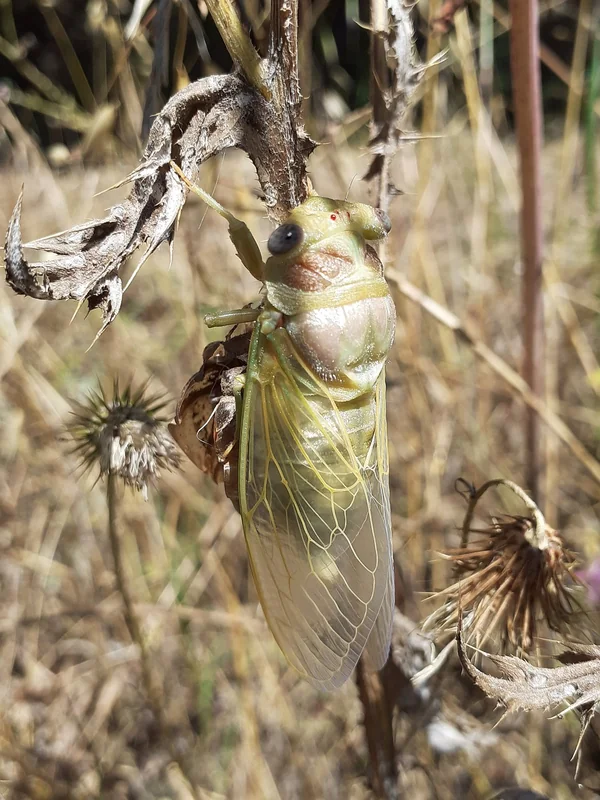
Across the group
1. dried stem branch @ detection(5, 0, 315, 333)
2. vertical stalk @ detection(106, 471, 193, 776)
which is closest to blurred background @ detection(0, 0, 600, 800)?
vertical stalk @ detection(106, 471, 193, 776)

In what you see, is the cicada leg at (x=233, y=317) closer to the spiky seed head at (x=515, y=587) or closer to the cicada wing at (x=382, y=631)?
the cicada wing at (x=382, y=631)

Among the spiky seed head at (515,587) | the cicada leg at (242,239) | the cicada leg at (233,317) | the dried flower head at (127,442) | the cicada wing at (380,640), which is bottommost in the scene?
the cicada wing at (380,640)

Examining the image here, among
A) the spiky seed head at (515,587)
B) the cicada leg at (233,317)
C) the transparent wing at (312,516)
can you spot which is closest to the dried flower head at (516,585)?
the spiky seed head at (515,587)

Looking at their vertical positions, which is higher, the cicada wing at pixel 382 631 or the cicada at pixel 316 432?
the cicada at pixel 316 432

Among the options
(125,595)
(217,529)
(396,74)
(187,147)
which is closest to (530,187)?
(396,74)

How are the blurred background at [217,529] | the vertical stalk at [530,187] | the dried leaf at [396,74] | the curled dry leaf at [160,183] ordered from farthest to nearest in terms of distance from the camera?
the blurred background at [217,529], the vertical stalk at [530,187], the dried leaf at [396,74], the curled dry leaf at [160,183]

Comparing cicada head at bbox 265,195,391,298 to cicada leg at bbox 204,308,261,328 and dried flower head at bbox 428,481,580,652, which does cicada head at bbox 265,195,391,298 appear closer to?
cicada leg at bbox 204,308,261,328
